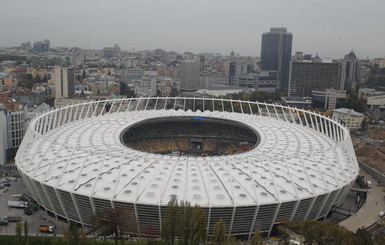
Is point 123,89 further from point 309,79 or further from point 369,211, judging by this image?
point 369,211

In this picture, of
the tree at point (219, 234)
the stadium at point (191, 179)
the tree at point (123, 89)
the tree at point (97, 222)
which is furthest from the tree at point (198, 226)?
the tree at point (123, 89)

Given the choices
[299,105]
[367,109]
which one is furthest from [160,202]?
[367,109]

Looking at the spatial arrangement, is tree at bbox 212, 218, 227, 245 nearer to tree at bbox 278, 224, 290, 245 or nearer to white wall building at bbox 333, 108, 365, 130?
tree at bbox 278, 224, 290, 245

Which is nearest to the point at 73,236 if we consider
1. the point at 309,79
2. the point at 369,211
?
the point at 369,211

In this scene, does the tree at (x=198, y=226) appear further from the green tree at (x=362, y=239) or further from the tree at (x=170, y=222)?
the green tree at (x=362, y=239)

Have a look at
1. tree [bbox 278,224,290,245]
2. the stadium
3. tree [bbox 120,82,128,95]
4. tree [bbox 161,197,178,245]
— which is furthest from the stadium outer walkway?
tree [bbox 120,82,128,95]

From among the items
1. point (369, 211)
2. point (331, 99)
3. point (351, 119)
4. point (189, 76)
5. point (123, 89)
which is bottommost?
point (369, 211)
